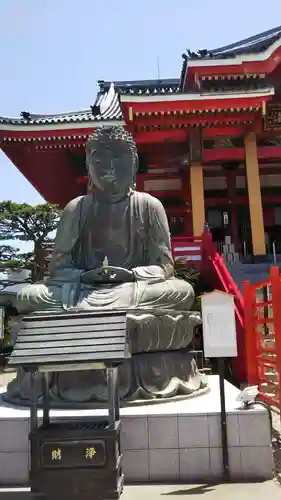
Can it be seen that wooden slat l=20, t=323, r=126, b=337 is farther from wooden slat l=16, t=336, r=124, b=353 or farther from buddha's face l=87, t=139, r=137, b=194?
buddha's face l=87, t=139, r=137, b=194

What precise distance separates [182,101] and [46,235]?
229 inches

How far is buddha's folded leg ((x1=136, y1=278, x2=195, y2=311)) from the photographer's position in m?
4.07

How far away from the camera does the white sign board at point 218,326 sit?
336 cm

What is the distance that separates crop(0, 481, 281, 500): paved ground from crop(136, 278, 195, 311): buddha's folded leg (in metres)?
1.41

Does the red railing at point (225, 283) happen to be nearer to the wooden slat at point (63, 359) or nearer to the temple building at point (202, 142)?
the temple building at point (202, 142)

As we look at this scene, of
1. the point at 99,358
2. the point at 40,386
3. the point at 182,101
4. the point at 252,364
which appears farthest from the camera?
the point at 182,101

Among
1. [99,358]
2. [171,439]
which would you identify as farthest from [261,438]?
[99,358]

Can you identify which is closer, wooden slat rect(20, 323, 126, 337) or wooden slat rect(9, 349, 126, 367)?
wooden slat rect(9, 349, 126, 367)

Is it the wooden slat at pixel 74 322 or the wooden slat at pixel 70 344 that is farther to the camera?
the wooden slat at pixel 74 322

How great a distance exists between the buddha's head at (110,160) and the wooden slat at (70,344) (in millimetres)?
2274

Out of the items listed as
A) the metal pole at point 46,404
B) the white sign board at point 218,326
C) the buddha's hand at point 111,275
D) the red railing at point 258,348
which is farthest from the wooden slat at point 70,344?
the red railing at point 258,348

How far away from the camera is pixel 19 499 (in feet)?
9.68

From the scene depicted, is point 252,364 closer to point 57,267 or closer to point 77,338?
point 57,267


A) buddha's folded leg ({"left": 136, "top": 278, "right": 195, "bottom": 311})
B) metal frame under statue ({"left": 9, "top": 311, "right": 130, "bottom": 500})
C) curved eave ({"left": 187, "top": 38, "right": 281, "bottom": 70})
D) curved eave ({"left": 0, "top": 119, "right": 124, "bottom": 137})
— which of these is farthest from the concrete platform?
curved eave ({"left": 187, "top": 38, "right": 281, "bottom": 70})
